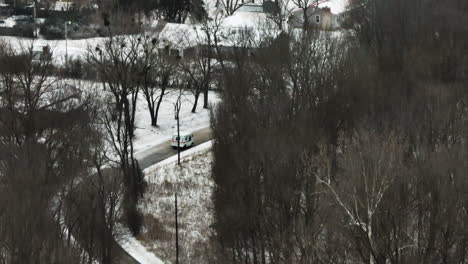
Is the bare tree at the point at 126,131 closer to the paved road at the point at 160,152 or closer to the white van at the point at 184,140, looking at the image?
the paved road at the point at 160,152

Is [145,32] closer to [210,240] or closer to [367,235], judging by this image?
[210,240]

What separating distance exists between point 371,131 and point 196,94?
72.0 feet

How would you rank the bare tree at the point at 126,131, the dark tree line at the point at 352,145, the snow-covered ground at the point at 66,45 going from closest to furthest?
the dark tree line at the point at 352,145 < the bare tree at the point at 126,131 < the snow-covered ground at the point at 66,45

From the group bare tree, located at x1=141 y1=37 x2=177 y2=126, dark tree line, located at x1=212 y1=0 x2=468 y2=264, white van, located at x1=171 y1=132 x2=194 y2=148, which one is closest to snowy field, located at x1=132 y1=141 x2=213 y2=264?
white van, located at x1=171 y1=132 x2=194 y2=148

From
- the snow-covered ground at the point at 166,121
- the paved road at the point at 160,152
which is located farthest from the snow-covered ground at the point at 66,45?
the paved road at the point at 160,152

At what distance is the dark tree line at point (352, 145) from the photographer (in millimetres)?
12617

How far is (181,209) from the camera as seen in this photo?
23.1m

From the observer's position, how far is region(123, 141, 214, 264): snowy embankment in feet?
64.6

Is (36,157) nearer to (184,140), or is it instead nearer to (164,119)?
(184,140)

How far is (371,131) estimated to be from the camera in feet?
52.7

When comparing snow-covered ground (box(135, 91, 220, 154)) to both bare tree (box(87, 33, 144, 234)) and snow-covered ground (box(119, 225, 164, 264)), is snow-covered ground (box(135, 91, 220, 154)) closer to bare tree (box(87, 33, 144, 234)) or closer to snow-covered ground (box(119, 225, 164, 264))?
bare tree (box(87, 33, 144, 234))

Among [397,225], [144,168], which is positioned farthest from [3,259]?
[144,168]

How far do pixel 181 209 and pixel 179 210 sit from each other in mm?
101

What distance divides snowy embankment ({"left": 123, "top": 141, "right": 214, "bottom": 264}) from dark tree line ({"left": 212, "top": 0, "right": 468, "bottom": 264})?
6.01 ft
